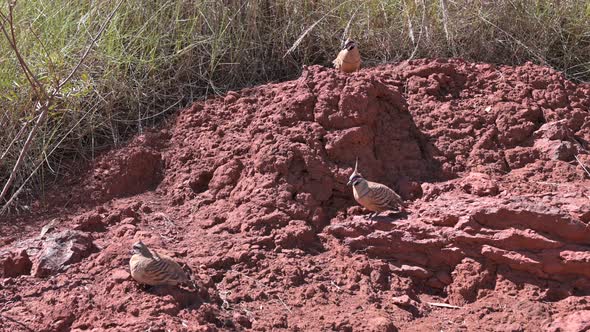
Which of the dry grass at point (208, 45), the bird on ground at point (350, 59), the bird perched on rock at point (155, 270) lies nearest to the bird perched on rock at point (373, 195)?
the bird perched on rock at point (155, 270)

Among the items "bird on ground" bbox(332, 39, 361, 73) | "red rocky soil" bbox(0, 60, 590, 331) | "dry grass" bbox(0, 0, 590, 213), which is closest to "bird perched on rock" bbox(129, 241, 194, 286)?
"red rocky soil" bbox(0, 60, 590, 331)

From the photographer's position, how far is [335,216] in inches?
213

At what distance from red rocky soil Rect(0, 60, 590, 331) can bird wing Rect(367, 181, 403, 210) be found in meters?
0.12

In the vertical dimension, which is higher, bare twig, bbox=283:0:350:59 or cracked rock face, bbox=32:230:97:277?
bare twig, bbox=283:0:350:59

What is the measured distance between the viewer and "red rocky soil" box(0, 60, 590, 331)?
4.73m

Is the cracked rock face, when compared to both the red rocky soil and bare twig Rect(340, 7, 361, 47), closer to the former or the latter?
the red rocky soil

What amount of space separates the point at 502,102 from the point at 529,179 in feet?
2.56

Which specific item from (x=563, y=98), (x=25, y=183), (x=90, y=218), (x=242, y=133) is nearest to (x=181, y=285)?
(x=90, y=218)

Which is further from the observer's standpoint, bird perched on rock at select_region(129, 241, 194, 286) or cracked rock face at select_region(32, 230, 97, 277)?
cracked rock face at select_region(32, 230, 97, 277)

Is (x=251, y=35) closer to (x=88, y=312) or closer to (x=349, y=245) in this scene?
(x=349, y=245)

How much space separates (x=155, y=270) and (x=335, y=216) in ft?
4.41

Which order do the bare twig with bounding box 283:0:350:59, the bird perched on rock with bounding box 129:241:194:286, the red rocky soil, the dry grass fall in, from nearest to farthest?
1. the bird perched on rock with bounding box 129:241:194:286
2. the red rocky soil
3. the dry grass
4. the bare twig with bounding box 283:0:350:59

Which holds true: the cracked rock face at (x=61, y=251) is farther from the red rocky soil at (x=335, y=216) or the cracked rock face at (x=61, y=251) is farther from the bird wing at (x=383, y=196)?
the bird wing at (x=383, y=196)

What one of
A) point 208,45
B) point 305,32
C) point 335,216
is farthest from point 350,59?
point 335,216
